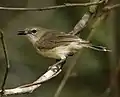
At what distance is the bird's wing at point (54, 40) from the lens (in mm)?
4190

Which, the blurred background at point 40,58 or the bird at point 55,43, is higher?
the bird at point 55,43

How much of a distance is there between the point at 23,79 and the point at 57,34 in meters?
1.66

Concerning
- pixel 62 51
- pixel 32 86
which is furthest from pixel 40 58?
pixel 32 86

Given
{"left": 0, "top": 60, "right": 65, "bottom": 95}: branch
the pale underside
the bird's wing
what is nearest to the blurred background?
the bird's wing

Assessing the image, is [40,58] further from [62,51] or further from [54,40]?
[62,51]

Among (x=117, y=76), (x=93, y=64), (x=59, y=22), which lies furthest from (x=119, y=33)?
(x=59, y=22)

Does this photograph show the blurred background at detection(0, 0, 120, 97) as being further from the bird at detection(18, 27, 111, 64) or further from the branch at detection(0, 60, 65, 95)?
the branch at detection(0, 60, 65, 95)

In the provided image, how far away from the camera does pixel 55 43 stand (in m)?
4.31

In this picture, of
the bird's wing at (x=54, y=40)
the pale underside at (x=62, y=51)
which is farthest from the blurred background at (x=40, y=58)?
the pale underside at (x=62, y=51)

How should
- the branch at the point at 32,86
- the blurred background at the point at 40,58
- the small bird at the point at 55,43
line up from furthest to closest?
the blurred background at the point at 40,58, the small bird at the point at 55,43, the branch at the point at 32,86

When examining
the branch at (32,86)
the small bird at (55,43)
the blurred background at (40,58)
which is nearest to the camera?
the branch at (32,86)

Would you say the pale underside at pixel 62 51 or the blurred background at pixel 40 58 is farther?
the blurred background at pixel 40 58

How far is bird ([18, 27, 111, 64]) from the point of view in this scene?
412 centimetres

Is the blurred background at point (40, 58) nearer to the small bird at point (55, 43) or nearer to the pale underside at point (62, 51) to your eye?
the small bird at point (55, 43)
